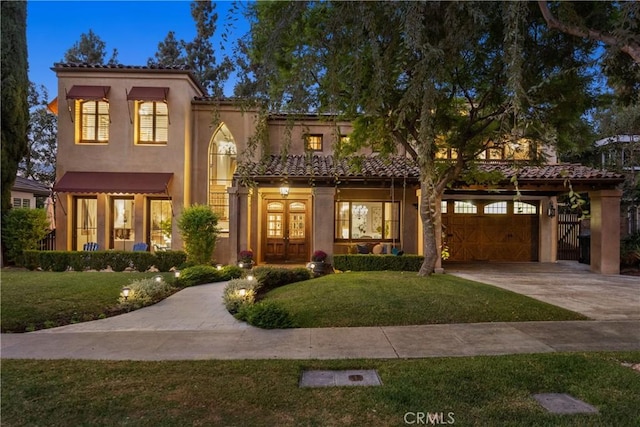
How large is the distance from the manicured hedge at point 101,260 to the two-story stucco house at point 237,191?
82.8 inches

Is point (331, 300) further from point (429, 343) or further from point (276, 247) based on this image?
point (276, 247)

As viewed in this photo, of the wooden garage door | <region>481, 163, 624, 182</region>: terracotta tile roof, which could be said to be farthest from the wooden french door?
<region>481, 163, 624, 182</region>: terracotta tile roof

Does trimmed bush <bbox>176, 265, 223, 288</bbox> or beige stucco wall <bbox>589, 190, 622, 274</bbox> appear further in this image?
beige stucco wall <bbox>589, 190, 622, 274</bbox>

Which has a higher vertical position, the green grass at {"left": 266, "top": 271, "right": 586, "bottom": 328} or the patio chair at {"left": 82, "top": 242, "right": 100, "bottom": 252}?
the patio chair at {"left": 82, "top": 242, "right": 100, "bottom": 252}

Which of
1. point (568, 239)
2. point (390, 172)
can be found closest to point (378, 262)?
point (390, 172)

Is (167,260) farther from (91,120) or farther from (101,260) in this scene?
(91,120)

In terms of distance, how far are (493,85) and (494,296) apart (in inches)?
204

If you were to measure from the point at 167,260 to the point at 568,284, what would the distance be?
44.3 ft

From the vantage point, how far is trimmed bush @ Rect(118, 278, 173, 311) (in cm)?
897

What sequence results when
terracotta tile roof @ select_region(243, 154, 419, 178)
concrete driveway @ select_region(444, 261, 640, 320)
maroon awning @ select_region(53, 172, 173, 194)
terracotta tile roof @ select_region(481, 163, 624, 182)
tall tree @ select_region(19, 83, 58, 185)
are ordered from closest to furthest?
1. concrete driveway @ select_region(444, 261, 640, 320)
2. terracotta tile roof @ select_region(481, 163, 624, 182)
3. terracotta tile roof @ select_region(243, 154, 419, 178)
4. maroon awning @ select_region(53, 172, 173, 194)
5. tall tree @ select_region(19, 83, 58, 185)

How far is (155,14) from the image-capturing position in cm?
945

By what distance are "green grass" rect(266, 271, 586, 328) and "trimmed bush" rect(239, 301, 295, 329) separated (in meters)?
0.27

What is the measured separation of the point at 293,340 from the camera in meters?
6.44

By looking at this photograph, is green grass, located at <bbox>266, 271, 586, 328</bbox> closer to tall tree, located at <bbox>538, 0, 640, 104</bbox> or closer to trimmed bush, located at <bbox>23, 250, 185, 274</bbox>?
tall tree, located at <bbox>538, 0, 640, 104</bbox>
